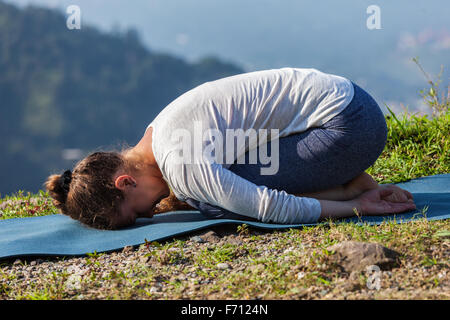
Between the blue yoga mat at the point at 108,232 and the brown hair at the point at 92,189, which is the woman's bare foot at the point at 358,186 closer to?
the blue yoga mat at the point at 108,232

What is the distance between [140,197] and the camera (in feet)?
9.68

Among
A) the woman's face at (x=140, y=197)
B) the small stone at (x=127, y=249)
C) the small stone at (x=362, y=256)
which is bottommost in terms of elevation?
the small stone at (x=127, y=249)

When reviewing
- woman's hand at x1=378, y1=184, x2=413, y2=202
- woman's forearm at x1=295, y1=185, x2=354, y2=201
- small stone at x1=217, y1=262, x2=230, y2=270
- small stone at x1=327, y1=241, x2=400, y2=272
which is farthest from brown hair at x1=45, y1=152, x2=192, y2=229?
woman's hand at x1=378, y1=184, x2=413, y2=202

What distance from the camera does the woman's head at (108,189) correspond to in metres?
2.84

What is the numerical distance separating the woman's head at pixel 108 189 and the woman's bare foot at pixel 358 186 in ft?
3.78

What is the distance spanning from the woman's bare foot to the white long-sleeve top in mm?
418

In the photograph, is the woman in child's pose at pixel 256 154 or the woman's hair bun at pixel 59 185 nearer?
the woman in child's pose at pixel 256 154

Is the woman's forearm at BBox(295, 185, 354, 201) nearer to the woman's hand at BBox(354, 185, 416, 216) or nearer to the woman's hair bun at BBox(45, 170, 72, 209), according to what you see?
the woman's hand at BBox(354, 185, 416, 216)

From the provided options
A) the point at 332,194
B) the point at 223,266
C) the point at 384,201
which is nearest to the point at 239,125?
the point at 332,194

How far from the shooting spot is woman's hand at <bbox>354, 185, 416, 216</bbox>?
299cm

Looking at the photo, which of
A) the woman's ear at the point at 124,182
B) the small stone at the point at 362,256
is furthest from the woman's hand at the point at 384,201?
the woman's ear at the point at 124,182
